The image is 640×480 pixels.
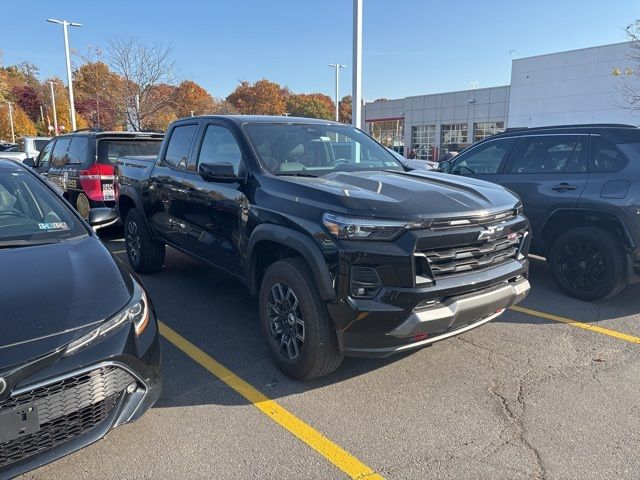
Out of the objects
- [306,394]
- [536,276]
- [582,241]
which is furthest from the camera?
[536,276]

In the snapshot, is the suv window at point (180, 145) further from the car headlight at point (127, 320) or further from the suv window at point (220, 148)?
the car headlight at point (127, 320)

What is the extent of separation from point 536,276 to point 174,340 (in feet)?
14.7

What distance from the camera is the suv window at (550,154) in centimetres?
531

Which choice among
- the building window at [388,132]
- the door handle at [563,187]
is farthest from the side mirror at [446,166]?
the building window at [388,132]

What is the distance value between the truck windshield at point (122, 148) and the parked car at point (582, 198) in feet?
18.2

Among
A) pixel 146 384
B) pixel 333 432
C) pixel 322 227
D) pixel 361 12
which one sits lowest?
pixel 333 432

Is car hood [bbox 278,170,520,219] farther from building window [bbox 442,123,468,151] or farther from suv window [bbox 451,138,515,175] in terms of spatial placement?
building window [bbox 442,123,468,151]

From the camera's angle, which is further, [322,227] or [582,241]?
[582,241]

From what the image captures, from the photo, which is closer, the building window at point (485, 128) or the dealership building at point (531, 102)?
the dealership building at point (531, 102)

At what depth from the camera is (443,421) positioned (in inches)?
120

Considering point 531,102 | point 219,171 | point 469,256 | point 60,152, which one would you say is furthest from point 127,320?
point 531,102

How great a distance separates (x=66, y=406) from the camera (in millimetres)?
2221

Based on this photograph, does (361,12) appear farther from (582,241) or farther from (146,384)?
(146,384)

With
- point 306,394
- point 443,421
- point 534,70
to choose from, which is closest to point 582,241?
point 443,421
